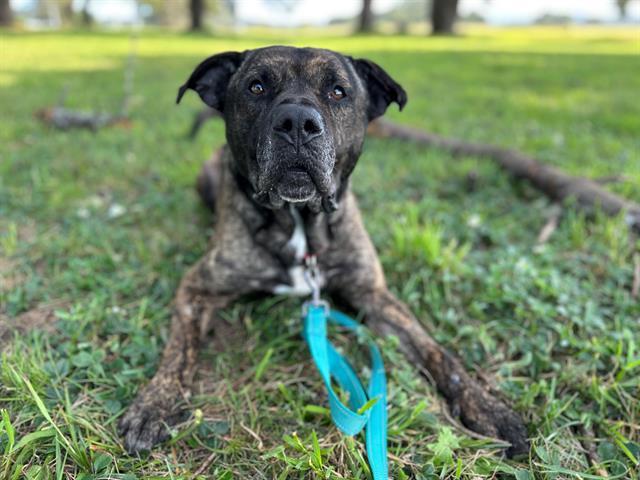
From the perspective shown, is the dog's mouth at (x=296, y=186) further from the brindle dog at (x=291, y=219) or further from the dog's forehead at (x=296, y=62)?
the dog's forehead at (x=296, y=62)

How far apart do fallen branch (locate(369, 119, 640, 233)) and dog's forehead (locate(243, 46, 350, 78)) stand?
7.39 ft

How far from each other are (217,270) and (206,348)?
44cm

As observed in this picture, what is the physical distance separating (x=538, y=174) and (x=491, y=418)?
8.96 ft

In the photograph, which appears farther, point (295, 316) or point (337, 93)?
point (295, 316)

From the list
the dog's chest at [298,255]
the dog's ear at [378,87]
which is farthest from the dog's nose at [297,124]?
the dog's ear at [378,87]

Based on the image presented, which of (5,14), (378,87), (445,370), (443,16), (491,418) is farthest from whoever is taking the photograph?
(5,14)

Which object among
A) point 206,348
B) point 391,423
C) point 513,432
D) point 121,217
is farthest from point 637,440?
point 121,217

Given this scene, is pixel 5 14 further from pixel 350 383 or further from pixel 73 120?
pixel 350 383

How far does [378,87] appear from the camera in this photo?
8.88 ft

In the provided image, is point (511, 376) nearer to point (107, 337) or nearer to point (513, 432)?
point (513, 432)

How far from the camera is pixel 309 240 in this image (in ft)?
8.73

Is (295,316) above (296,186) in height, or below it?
below

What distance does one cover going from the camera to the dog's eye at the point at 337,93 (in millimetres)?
2385

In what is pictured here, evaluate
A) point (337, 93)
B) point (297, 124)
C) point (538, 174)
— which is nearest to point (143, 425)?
point (297, 124)
